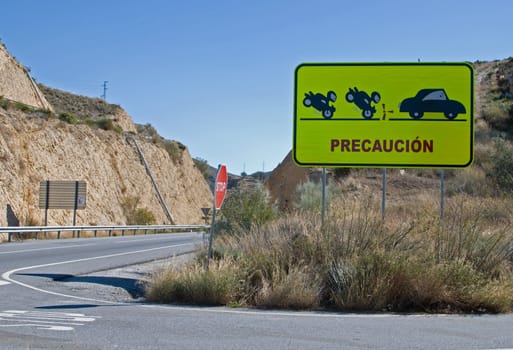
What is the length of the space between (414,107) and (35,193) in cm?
3061

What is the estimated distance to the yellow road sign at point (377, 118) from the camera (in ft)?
46.8

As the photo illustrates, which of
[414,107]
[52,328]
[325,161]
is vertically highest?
[414,107]

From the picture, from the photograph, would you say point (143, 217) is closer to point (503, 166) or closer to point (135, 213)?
point (135, 213)

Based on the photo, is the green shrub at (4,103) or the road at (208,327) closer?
the road at (208,327)

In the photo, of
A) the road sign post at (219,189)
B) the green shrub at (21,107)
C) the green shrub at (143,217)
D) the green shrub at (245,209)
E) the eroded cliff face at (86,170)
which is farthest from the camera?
the green shrub at (143,217)

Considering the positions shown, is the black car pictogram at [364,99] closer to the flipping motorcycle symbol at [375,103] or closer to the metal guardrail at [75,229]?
the flipping motorcycle symbol at [375,103]

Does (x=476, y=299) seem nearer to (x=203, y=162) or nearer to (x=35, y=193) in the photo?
(x=35, y=193)

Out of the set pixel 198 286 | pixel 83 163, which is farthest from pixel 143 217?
pixel 198 286

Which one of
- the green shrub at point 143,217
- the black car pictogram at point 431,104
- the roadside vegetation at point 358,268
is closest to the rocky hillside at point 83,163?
the green shrub at point 143,217

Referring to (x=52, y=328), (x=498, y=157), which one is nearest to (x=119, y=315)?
(x=52, y=328)

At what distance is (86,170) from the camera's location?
157 feet

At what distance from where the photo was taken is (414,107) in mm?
14375

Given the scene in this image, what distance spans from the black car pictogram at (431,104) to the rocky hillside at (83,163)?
89.4ft

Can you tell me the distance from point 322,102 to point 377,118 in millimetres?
1259
